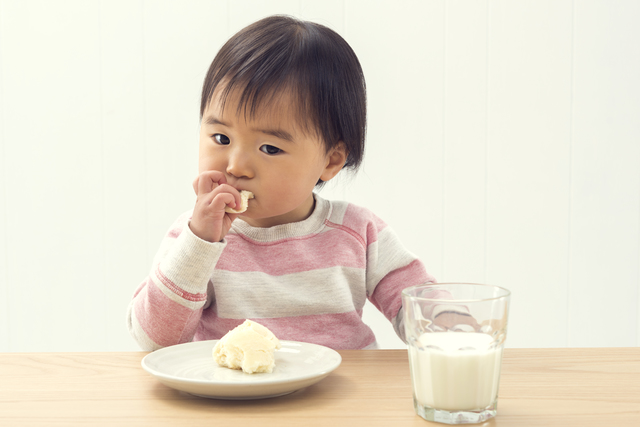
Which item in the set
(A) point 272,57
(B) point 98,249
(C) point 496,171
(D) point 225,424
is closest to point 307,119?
(A) point 272,57

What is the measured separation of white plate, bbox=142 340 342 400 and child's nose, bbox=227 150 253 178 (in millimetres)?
263

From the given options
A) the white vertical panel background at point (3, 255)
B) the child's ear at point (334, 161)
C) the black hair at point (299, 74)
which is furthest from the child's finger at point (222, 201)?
the white vertical panel background at point (3, 255)

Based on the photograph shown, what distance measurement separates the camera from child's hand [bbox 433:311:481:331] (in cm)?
58

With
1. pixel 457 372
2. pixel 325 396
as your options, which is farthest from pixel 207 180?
pixel 457 372

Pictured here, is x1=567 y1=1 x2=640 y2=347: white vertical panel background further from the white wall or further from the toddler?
the toddler

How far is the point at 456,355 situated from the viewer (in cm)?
58

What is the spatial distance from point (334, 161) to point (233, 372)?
1.66 ft

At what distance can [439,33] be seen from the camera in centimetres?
175

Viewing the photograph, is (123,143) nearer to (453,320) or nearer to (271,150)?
(271,150)

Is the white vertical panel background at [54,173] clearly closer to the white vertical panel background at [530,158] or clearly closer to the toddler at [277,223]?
the toddler at [277,223]

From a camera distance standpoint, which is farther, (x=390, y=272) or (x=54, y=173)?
(x=54, y=173)

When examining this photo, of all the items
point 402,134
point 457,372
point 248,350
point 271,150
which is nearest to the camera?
point 457,372

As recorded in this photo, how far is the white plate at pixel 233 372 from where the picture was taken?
2.03ft

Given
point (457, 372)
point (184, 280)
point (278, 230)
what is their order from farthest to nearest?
point (278, 230) → point (184, 280) → point (457, 372)
